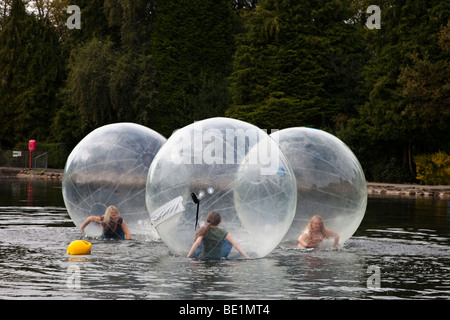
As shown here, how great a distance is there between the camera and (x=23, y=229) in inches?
697

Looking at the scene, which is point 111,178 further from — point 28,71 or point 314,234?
point 28,71

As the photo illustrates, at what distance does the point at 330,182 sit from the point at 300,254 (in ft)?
5.13

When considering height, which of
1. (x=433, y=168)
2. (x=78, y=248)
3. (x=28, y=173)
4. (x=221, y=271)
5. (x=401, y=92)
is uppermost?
(x=401, y=92)

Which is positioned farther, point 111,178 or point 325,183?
point 111,178

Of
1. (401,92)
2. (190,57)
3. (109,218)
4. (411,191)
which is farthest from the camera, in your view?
(190,57)

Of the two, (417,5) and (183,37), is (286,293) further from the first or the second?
(183,37)

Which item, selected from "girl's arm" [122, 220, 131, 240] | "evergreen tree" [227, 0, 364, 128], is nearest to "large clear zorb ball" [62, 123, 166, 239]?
"girl's arm" [122, 220, 131, 240]

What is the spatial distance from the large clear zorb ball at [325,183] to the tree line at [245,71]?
2255cm

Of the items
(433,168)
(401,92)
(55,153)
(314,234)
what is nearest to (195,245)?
(314,234)

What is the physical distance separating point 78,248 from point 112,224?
2262 mm

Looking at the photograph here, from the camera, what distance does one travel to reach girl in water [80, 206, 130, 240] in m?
15.8

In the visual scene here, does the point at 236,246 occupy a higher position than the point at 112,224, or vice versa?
the point at 112,224

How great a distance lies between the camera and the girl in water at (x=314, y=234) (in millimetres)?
14680

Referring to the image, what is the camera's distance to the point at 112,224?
1587 cm
